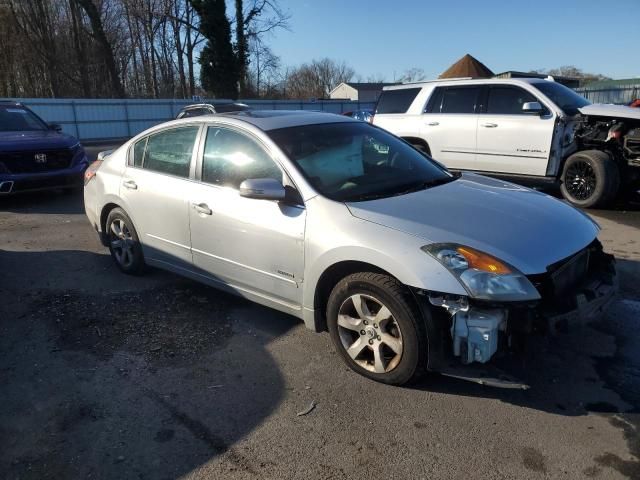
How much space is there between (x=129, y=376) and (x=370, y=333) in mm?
1640

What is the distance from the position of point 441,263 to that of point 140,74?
148 ft

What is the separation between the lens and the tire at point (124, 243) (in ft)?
16.3

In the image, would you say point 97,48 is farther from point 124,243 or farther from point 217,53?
point 124,243

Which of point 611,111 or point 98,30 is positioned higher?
point 98,30

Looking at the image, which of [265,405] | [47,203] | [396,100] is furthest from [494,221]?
[47,203]

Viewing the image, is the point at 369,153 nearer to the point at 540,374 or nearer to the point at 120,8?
the point at 540,374

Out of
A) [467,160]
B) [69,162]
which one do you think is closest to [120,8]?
[69,162]

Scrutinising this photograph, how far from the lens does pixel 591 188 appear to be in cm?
764

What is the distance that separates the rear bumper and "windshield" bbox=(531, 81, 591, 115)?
8144 millimetres

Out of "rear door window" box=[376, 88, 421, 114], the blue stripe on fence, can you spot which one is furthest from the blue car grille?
the blue stripe on fence

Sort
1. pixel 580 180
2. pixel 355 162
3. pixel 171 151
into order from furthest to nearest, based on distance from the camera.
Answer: pixel 580 180 → pixel 171 151 → pixel 355 162

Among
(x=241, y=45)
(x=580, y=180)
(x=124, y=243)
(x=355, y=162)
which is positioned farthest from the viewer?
(x=241, y=45)

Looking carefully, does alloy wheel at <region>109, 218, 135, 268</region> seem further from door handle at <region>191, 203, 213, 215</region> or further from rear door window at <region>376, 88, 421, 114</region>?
rear door window at <region>376, 88, 421, 114</region>

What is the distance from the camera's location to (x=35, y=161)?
869 cm
